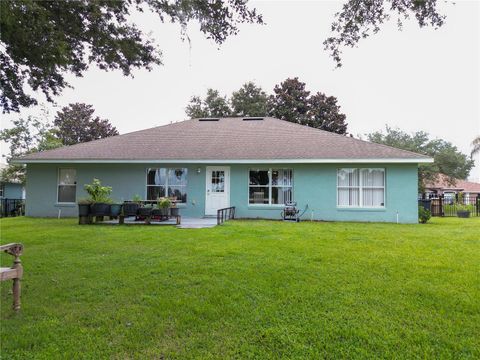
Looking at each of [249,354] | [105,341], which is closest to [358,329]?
[249,354]

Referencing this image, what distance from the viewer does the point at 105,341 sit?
10.3 feet

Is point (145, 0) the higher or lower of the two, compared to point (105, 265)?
higher

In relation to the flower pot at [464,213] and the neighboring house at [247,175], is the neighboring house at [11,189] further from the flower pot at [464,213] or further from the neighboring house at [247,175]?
the flower pot at [464,213]

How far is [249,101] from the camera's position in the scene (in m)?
33.5

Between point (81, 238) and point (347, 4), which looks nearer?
point (347, 4)

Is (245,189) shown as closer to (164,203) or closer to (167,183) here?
(167,183)

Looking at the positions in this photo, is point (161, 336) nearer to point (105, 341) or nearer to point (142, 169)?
point (105, 341)

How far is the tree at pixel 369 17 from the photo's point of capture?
220 inches

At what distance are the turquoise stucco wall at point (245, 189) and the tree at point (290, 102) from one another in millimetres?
21293

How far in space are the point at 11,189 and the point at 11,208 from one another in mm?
6932

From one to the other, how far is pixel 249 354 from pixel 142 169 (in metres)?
12.7

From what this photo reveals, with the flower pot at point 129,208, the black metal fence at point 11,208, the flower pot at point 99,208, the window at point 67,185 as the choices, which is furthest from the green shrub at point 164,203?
the black metal fence at point 11,208

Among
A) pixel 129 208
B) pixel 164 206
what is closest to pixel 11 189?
pixel 129 208

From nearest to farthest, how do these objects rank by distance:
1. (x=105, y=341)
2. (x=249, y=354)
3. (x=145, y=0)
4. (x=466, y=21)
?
(x=249, y=354), (x=105, y=341), (x=145, y=0), (x=466, y=21)
